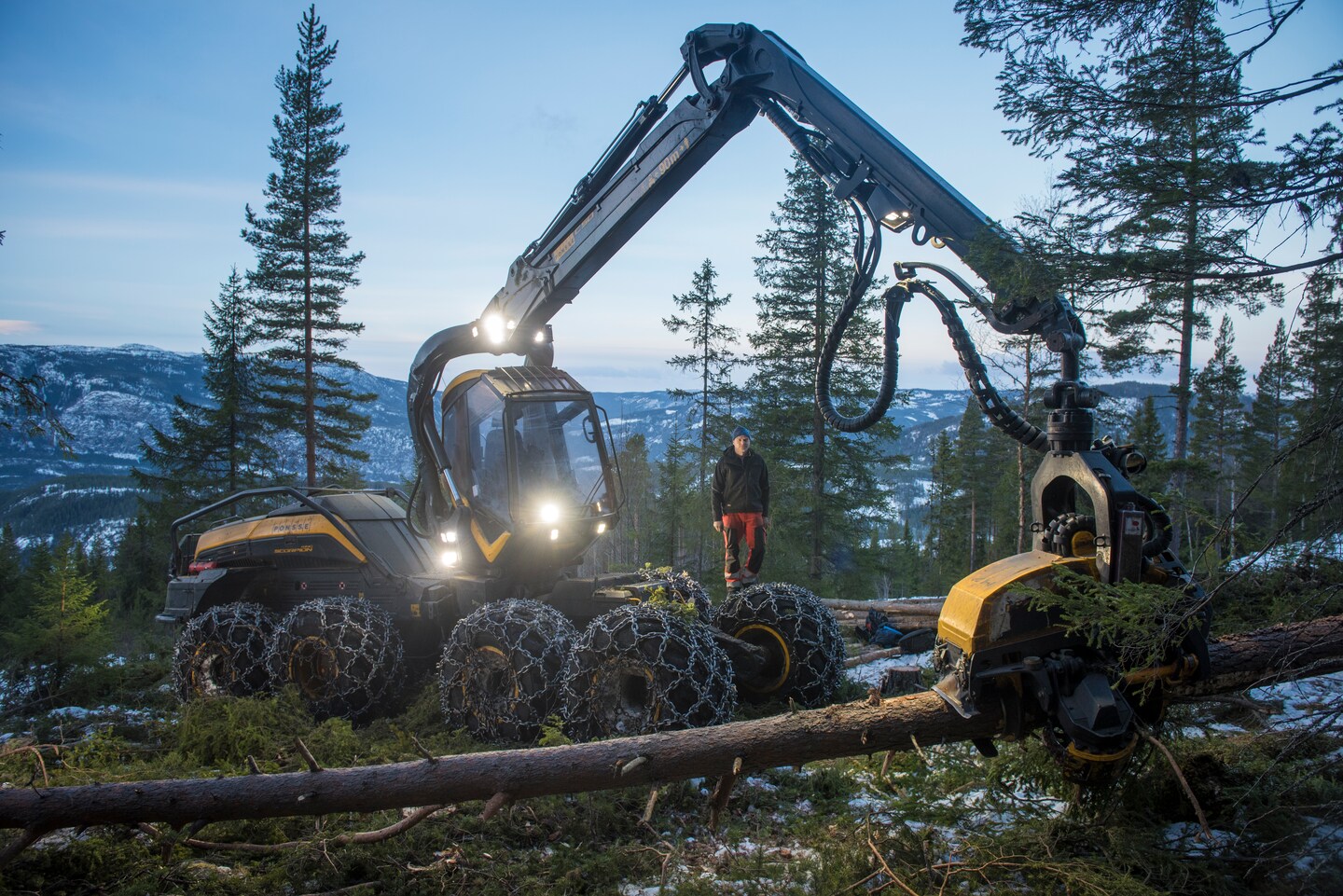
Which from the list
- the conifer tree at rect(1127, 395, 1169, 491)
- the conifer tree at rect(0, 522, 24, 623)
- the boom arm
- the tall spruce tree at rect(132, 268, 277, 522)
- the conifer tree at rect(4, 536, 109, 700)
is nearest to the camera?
the boom arm

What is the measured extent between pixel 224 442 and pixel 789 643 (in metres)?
19.5

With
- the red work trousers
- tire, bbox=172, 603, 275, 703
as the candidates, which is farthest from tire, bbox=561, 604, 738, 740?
the red work trousers

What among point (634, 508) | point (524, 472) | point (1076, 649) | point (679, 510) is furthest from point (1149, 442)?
point (634, 508)

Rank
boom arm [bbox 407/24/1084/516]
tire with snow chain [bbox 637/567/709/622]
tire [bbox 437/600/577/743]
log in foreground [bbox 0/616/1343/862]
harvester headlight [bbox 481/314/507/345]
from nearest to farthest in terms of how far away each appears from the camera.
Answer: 1. log in foreground [bbox 0/616/1343/862]
2. boom arm [bbox 407/24/1084/516]
3. tire [bbox 437/600/577/743]
4. tire with snow chain [bbox 637/567/709/622]
5. harvester headlight [bbox 481/314/507/345]

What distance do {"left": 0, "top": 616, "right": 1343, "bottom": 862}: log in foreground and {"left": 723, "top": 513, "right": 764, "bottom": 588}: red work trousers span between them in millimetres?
6627

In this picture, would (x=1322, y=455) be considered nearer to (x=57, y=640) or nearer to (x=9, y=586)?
(x=57, y=640)

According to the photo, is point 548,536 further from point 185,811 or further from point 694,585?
point 185,811

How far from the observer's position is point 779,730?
3.65 metres

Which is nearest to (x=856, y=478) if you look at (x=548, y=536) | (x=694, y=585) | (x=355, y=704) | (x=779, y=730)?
(x=694, y=585)

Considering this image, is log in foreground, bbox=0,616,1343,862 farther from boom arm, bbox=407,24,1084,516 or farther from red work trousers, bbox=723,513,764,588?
red work trousers, bbox=723,513,764,588

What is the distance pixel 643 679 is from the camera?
5590 millimetres

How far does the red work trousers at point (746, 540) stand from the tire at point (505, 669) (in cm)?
466

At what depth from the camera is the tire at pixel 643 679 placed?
530 centimetres

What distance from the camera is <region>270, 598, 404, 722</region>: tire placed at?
21.9 feet
